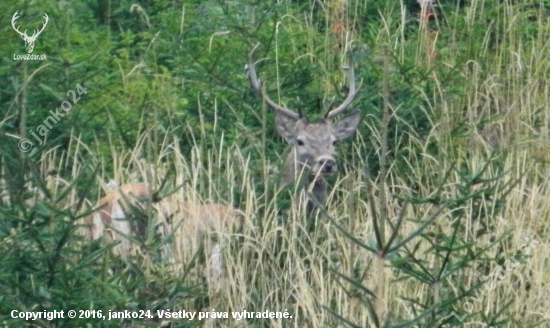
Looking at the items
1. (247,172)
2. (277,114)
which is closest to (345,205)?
(247,172)

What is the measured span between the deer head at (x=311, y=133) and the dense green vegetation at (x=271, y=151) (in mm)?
122

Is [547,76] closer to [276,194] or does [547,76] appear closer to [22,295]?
[276,194]

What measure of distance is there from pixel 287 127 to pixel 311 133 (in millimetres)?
196

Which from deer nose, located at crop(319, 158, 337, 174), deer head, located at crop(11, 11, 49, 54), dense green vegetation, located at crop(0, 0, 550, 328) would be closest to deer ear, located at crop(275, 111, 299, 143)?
dense green vegetation, located at crop(0, 0, 550, 328)

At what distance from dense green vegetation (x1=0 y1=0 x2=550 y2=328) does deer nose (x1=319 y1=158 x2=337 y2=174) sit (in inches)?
3.7

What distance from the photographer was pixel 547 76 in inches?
365

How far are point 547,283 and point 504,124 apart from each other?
9.61 feet

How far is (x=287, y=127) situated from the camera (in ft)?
28.7

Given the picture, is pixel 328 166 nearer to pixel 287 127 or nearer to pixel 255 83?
pixel 287 127

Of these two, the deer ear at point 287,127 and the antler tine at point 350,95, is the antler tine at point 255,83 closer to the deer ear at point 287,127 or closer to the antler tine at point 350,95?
the deer ear at point 287,127

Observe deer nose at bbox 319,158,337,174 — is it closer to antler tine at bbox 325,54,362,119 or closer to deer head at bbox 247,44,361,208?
deer head at bbox 247,44,361,208

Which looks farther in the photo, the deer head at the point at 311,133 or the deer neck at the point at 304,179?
the deer head at the point at 311,133

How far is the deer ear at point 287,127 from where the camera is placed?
28.5ft

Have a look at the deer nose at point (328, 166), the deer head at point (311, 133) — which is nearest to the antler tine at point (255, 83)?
the deer head at point (311, 133)
